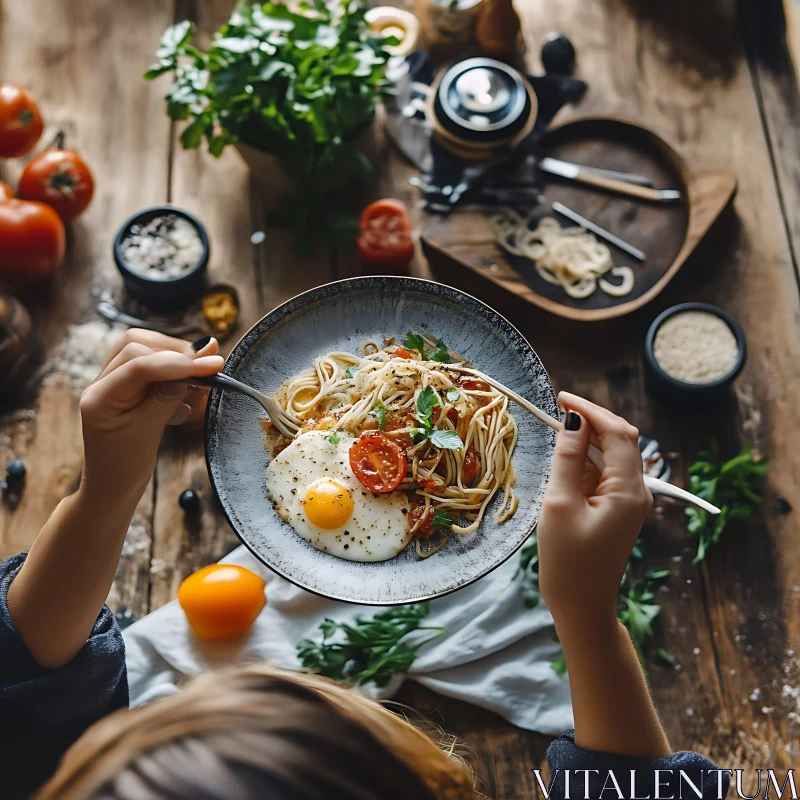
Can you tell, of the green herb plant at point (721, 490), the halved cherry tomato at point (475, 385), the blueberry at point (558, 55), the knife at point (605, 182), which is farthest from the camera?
the blueberry at point (558, 55)

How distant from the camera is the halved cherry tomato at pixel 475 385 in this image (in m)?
2.63

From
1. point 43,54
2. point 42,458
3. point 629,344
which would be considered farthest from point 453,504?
point 43,54

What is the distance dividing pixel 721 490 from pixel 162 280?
2.46m

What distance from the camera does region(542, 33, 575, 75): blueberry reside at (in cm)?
372

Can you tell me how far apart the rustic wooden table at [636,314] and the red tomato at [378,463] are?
2.87 ft

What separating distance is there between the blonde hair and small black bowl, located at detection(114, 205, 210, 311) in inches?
78.9

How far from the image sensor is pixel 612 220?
3520mm

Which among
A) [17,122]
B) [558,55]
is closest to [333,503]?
[17,122]

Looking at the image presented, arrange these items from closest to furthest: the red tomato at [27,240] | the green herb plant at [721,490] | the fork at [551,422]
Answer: the fork at [551,422], the green herb plant at [721,490], the red tomato at [27,240]

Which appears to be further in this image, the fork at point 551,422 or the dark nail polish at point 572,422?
the fork at point 551,422

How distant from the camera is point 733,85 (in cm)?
379

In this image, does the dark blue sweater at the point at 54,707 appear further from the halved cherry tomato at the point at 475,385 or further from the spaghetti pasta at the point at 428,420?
the halved cherry tomato at the point at 475,385

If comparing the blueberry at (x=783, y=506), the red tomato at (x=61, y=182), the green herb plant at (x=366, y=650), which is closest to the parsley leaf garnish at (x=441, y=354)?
the green herb plant at (x=366, y=650)

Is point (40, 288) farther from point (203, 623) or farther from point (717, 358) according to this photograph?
point (717, 358)
